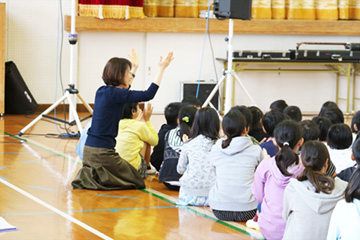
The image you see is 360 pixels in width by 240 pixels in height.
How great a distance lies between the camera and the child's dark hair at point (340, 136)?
11.4 ft

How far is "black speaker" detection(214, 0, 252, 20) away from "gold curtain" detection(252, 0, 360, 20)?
2.31m

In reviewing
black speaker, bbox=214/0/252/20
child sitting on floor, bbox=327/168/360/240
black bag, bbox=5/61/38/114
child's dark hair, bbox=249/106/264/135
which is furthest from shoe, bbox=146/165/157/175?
black bag, bbox=5/61/38/114

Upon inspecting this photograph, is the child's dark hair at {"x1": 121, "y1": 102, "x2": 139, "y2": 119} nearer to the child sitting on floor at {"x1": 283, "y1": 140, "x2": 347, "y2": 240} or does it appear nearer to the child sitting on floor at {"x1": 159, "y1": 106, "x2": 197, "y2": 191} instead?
the child sitting on floor at {"x1": 159, "y1": 106, "x2": 197, "y2": 191}

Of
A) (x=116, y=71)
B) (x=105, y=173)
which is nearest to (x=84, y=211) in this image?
(x=105, y=173)

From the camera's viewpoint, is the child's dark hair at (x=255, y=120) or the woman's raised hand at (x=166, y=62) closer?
the woman's raised hand at (x=166, y=62)

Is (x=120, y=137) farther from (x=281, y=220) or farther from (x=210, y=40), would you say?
(x=210, y=40)

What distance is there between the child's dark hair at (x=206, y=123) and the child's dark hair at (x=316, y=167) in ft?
3.28

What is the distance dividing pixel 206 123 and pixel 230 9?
2.42 m

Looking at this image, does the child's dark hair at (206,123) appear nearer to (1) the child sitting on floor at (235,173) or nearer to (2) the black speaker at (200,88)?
(1) the child sitting on floor at (235,173)

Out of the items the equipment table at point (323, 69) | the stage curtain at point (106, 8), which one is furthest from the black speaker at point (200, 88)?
the stage curtain at point (106, 8)

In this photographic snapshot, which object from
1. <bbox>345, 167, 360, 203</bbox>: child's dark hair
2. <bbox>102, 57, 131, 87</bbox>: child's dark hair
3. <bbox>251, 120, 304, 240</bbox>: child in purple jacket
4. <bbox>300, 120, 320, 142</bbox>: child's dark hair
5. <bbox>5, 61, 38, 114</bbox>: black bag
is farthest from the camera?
<bbox>5, 61, 38, 114</bbox>: black bag

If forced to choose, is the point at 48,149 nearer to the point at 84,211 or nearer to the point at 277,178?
the point at 84,211

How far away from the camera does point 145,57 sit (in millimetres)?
7844

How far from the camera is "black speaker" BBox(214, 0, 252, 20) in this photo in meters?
5.67
